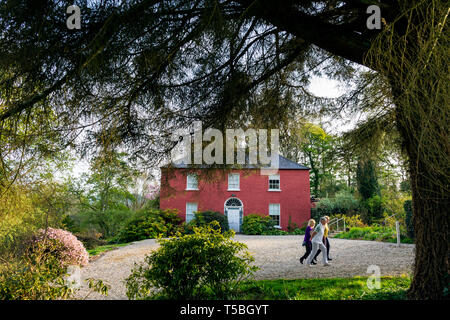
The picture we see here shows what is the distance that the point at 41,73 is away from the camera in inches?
104

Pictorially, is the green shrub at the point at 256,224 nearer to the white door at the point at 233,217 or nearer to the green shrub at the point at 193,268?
the white door at the point at 233,217

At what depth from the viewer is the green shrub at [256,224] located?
58.1 ft

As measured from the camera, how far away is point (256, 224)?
58.7 feet

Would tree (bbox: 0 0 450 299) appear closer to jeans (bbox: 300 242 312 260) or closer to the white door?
jeans (bbox: 300 242 312 260)

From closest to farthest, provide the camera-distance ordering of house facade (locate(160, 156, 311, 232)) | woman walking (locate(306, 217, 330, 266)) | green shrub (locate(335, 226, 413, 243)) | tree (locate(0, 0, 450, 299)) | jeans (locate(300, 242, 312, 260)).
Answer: tree (locate(0, 0, 450, 299)) < woman walking (locate(306, 217, 330, 266)) < jeans (locate(300, 242, 312, 260)) < green shrub (locate(335, 226, 413, 243)) < house facade (locate(160, 156, 311, 232))

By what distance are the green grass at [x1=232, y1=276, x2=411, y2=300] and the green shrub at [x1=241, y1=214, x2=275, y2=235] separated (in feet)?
41.3

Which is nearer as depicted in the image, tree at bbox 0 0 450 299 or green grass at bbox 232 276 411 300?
tree at bbox 0 0 450 299

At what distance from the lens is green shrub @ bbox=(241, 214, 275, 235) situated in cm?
1772

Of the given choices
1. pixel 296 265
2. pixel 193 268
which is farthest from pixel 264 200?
pixel 193 268

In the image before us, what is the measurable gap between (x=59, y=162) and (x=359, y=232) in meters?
13.8

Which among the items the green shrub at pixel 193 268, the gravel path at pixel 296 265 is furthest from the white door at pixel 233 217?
the green shrub at pixel 193 268

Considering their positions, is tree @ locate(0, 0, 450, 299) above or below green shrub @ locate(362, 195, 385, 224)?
above

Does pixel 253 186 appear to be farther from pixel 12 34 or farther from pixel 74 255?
pixel 12 34

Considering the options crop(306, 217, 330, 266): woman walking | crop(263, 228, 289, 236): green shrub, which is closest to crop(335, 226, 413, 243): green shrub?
crop(263, 228, 289, 236): green shrub
